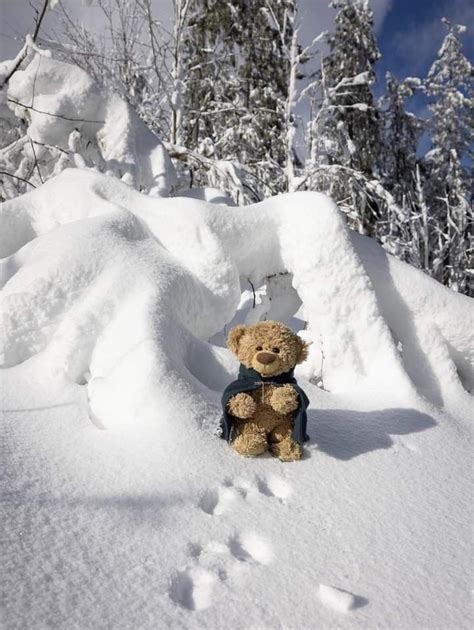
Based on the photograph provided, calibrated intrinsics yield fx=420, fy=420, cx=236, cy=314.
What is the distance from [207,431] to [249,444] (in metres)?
0.19

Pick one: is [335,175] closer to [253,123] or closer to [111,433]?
[253,123]

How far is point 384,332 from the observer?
2623mm

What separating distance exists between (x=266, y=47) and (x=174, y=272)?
10.2 m

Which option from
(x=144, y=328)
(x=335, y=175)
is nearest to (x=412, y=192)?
(x=335, y=175)

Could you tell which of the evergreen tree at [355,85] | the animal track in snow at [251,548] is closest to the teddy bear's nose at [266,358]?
the animal track in snow at [251,548]

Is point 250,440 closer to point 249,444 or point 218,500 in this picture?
point 249,444

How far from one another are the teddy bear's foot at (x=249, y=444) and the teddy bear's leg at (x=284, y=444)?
73 mm

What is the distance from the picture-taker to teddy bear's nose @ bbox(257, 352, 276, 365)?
1729 millimetres

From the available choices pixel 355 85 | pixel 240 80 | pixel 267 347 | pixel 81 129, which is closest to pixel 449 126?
pixel 355 85

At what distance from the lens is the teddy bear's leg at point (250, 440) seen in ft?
5.43

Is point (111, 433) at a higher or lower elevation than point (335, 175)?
lower

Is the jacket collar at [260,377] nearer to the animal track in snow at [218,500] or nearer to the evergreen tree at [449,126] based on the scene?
the animal track in snow at [218,500]

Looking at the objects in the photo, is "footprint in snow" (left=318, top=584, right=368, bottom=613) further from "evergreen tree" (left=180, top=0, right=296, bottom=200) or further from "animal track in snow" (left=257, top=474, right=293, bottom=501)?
"evergreen tree" (left=180, top=0, right=296, bottom=200)

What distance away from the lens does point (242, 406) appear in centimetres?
168
